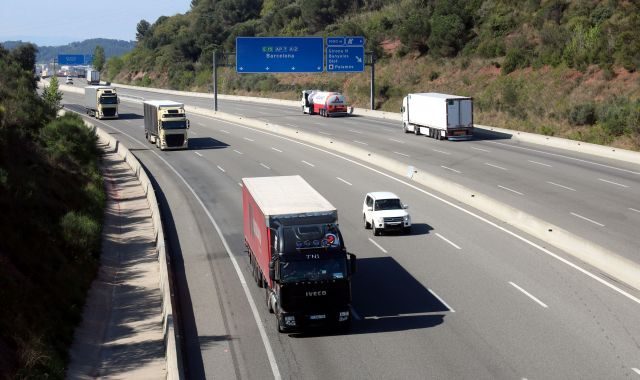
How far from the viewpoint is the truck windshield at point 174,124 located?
6116cm

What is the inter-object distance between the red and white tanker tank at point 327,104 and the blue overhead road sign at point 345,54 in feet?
9.81

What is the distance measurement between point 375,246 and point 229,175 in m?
20.2

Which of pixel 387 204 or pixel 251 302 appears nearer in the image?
pixel 251 302

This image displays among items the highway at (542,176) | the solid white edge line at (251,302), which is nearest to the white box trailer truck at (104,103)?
the highway at (542,176)

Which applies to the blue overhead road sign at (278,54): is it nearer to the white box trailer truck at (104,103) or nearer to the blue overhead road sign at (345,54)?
the blue overhead road sign at (345,54)

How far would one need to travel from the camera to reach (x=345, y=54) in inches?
3484

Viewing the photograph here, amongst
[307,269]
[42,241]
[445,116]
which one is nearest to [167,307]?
[307,269]

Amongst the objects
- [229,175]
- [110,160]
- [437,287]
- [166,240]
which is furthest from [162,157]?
[437,287]

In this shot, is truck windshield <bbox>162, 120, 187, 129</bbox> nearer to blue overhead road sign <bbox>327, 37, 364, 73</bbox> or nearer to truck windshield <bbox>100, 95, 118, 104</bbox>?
blue overhead road sign <bbox>327, 37, 364, 73</bbox>

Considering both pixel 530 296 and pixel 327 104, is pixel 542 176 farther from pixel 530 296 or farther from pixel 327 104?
pixel 327 104

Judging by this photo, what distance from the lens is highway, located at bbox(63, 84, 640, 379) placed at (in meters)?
19.1

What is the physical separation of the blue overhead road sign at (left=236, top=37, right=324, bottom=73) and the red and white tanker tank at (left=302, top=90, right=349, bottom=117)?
3.80m

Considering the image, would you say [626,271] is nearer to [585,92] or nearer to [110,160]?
[110,160]

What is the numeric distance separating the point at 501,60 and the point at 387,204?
6317 cm
